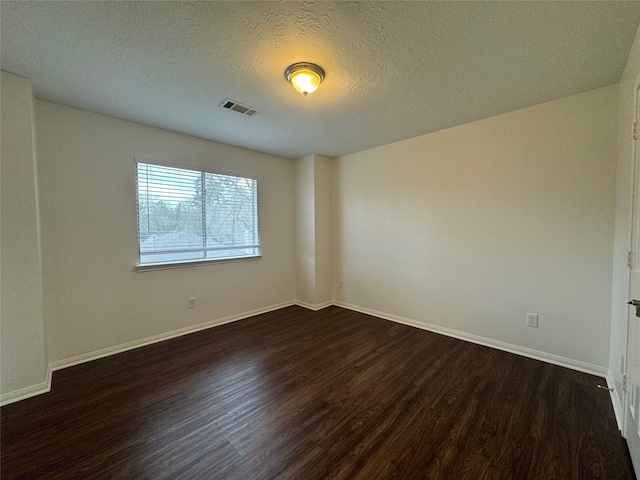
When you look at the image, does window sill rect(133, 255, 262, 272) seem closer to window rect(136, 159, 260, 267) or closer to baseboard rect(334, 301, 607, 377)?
window rect(136, 159, 260, 267)

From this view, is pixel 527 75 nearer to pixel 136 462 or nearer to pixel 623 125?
pixel 623 125

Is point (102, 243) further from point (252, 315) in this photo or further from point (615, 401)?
point (615, 401)

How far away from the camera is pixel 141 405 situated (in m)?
1.91

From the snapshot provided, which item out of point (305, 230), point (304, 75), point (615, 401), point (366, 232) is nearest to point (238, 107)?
point (304, 75)

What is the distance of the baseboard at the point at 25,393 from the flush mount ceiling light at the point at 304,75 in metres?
3.09

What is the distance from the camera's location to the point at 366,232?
13.0ft

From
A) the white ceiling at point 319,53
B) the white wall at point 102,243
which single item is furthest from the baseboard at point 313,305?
the white ceiling at point 319,53

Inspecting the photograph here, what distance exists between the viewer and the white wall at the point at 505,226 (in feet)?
7.38

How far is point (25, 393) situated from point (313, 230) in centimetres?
334

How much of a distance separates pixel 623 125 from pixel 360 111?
2.01 m

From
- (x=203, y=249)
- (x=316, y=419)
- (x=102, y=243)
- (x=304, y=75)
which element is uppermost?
(x=304, y=75)

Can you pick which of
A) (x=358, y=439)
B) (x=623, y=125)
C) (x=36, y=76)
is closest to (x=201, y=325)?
(x=358, y=439)

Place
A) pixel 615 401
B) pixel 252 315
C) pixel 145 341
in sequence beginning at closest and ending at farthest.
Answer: pixel 615 401, pixel 145 341, pixel 252 315

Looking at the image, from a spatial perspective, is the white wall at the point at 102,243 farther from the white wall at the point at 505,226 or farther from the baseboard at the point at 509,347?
the baseboard at the point at 509,347
